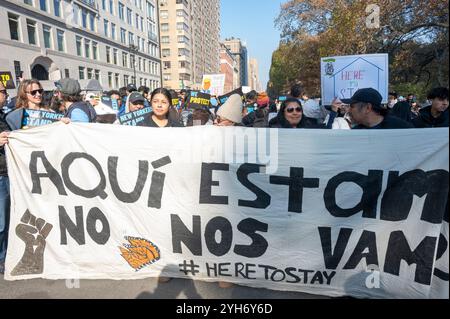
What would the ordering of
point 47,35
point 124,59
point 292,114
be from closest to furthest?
point 292,114
point 47,35
point 124,59

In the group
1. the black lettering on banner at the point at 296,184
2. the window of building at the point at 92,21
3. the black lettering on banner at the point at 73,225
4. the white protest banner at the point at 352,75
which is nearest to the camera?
the black lettering on banner at the point at 296,184

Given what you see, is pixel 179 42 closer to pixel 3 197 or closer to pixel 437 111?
pixel 437 111

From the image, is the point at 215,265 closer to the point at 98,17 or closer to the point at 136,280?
the point at 136,280

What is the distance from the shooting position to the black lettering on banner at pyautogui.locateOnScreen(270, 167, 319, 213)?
2.71 m

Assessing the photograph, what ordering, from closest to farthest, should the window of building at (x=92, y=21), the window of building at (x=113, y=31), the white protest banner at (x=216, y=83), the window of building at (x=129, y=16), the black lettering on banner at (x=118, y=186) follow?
the black lettering on banner at (x=118, y=186), the white protest banner at (x=216, y=83), the window of building at (x=92, y=21), the window of building at (x=113, y=31), the window of building at (x=129, y=16)

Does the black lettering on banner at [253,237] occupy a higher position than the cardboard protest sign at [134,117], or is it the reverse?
the cardboard protest sign at [134,117]

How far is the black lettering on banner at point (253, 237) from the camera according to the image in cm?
280

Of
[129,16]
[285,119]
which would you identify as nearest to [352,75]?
[285,119]

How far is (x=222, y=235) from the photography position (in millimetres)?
2859

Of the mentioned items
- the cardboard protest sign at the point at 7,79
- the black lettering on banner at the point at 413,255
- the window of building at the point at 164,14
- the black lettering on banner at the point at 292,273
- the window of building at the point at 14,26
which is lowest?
the black lettering on banner at the point at 292,273

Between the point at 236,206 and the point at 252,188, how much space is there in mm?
214

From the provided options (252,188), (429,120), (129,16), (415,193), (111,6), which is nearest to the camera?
(415,193)

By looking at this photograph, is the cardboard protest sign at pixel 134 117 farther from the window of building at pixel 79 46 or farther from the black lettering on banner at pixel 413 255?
the window of building at pixel 79 46

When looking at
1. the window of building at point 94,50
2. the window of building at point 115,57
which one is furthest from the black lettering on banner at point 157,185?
the window of building at point 115,57
